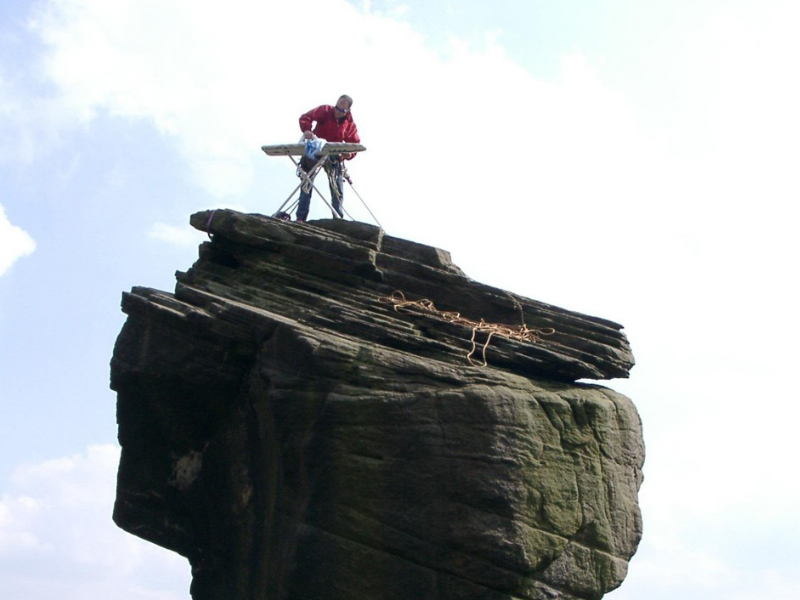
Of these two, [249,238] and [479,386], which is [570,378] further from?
[249,238]

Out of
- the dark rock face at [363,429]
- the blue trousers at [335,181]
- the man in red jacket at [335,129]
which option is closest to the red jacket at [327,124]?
the man in red jacket at [335,129]

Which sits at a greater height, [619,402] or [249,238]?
[249,238]

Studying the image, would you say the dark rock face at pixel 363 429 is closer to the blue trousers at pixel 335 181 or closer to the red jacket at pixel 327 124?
the blue trousers at pixel 335 181

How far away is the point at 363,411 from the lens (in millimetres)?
12945

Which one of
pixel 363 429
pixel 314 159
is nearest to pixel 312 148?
pixel 314 159

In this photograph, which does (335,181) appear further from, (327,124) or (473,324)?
(473,324)

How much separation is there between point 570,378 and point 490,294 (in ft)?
6.02

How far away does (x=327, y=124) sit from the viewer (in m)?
18.1

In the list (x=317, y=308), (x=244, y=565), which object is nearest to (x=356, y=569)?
Answer: (x=244, y=565)

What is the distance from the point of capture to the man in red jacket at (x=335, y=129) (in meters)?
17.8

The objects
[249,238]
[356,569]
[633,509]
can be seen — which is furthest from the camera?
[249,238]

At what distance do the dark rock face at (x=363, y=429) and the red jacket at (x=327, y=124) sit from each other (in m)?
2.73

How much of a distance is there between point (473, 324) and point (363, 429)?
2987mm

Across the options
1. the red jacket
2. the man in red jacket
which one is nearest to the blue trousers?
the man in red jacket
